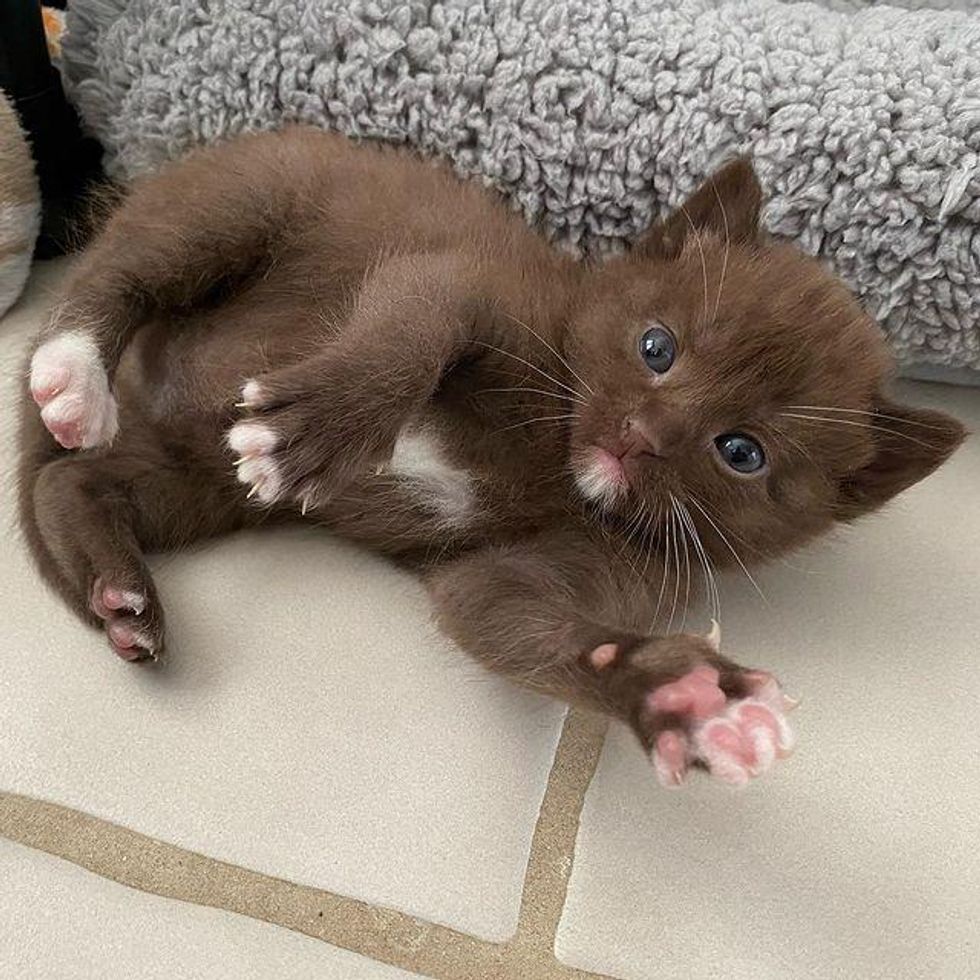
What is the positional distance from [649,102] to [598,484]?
539 mm

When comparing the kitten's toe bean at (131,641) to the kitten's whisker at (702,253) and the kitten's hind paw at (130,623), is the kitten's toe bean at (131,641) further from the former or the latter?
the kitten's whisker at (702,253)

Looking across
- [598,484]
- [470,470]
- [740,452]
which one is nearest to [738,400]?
[740,452]

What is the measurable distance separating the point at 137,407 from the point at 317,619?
38 centimetres

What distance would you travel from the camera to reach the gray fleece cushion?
1.37 metres

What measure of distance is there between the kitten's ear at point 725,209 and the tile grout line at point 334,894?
2.06 ft

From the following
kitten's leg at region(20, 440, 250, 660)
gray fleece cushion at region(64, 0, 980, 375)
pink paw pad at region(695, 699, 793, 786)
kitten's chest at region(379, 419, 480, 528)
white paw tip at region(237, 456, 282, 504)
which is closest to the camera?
pink paw pad at region(695, 699, 793, 786)

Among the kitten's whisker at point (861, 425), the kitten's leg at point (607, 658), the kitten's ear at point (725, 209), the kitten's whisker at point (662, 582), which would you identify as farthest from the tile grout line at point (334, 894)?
the kitten's ear at point (725, 209)

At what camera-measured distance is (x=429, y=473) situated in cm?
126

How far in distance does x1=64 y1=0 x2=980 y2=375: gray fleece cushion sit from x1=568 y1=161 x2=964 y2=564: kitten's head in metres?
0.16

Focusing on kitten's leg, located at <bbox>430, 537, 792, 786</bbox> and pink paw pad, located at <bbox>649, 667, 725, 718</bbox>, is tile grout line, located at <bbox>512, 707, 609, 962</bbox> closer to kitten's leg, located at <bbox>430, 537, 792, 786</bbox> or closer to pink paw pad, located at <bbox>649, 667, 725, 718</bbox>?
kitten's leg, located at <bbox>430, 537, 792, 786</bbox>

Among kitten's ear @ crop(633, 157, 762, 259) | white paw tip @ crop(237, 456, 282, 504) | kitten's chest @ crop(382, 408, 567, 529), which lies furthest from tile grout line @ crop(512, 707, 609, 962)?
kitten's ear @ crop(633, 157, 762, 259)

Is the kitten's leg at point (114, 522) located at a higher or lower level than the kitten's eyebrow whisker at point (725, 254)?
lower

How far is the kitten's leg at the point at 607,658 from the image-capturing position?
2.91 ft

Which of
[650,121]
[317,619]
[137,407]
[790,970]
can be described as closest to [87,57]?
[137,407]
